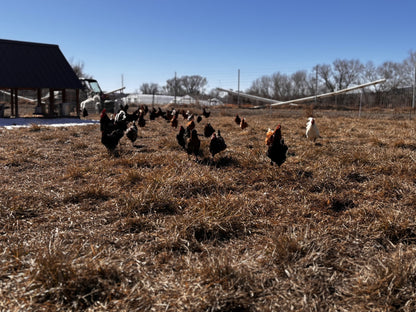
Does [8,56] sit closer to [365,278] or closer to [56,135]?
[56,135]

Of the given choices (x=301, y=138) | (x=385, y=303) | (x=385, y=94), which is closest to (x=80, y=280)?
(x=385, y=303)

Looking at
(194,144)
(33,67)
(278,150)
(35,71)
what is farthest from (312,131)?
(33,67)

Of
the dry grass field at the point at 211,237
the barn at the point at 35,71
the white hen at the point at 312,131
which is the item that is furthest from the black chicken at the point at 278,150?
the barn at the point at 35,71

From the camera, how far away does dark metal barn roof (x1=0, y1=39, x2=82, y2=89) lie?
16.3 meters

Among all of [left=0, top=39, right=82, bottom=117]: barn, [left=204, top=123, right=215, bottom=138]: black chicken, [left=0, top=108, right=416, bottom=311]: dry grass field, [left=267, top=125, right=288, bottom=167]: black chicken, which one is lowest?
[left=0, top=108, right=416, bottom=311]: dry grass field

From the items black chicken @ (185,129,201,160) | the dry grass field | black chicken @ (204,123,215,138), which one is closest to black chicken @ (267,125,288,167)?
the dry grass field

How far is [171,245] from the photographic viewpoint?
105 inches

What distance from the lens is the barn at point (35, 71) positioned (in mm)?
16359

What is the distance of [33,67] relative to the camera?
17.5m

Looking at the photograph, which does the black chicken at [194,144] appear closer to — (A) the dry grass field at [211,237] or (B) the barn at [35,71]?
(A) the dry grass field at [211,237]

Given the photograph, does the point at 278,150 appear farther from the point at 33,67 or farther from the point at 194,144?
the point at 33,67

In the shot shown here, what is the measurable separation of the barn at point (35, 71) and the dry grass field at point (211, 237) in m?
13.3

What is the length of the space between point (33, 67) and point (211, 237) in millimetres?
18582

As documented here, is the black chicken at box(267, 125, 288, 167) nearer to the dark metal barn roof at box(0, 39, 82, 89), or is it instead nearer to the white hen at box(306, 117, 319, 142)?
the white hen at box(306, 117, 319, 142)
